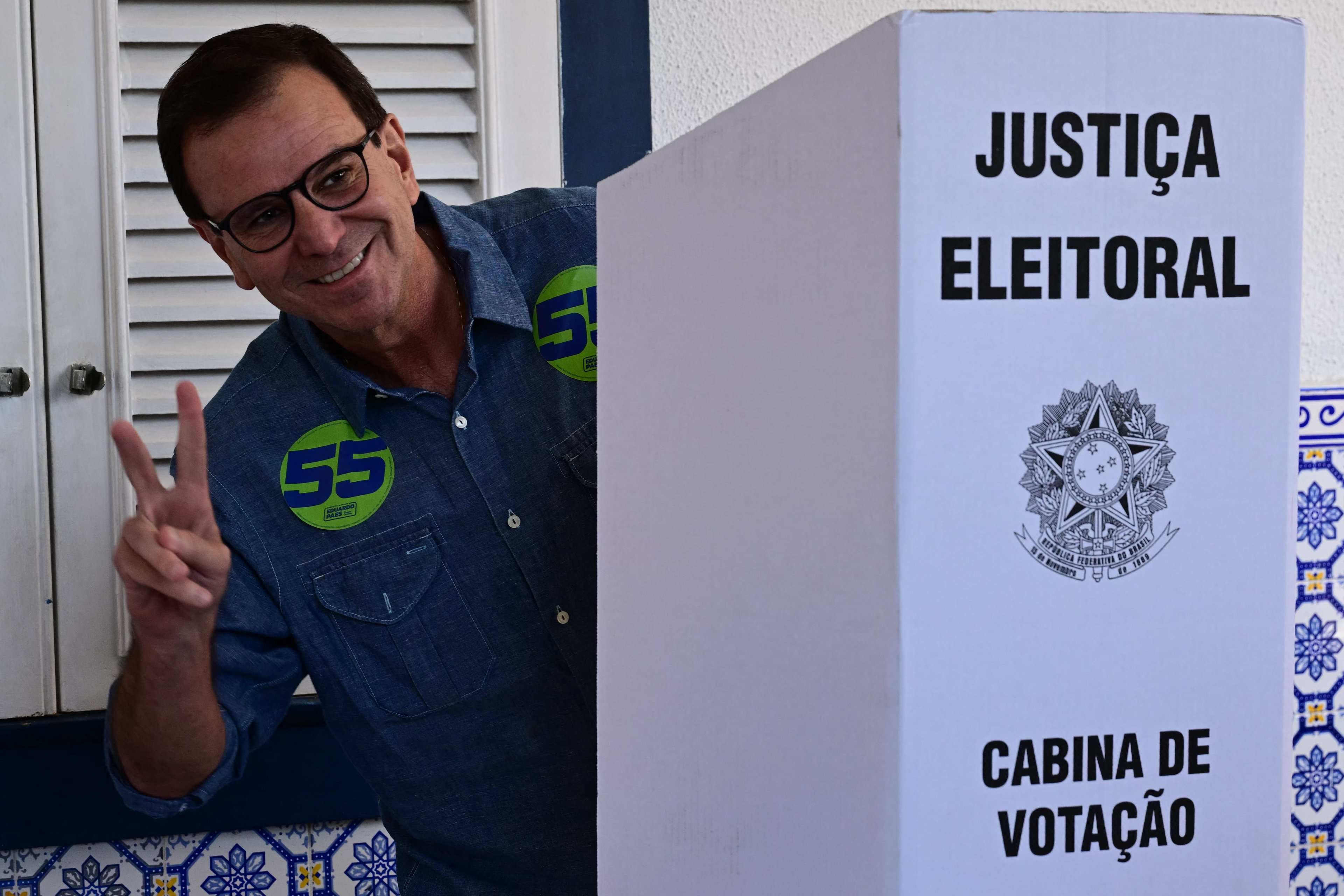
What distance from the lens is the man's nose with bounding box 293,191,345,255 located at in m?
0.88

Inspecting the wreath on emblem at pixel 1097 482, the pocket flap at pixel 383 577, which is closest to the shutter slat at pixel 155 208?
the pocket flap at pixel 383 577

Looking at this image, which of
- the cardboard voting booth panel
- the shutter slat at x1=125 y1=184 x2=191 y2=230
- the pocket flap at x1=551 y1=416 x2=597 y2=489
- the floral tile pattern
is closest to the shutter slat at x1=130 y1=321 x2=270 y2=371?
the shutter slat at x1=125 y1=184 x2=191 y2=230

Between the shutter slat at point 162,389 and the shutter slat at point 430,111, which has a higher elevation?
the shutter slat at point 430,111

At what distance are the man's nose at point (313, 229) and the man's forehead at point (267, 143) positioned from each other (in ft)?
0.07

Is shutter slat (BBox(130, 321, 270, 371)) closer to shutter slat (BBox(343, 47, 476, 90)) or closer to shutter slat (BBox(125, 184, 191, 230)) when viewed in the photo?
shutter slat (BBox(125, 184, 191, 230))

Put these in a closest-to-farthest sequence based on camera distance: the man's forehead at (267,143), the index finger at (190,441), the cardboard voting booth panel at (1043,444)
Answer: the cardboard voting booth panel at (1043,444) → the index finger at (190,441) → the man's forehead at (267,143)

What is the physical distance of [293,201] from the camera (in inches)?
34.9

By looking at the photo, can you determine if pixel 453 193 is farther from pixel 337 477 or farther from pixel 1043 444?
pixel 1043 444

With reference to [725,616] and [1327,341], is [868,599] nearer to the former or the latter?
[725,616]

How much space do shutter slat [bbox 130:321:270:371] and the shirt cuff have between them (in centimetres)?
37

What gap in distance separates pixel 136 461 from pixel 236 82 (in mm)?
359

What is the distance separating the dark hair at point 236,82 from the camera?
0.88 m

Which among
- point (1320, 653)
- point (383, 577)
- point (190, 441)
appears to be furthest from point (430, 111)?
point (1320, 653)

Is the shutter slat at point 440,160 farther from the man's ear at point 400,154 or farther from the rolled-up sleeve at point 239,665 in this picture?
the rolled-up sleeve at point 239,665
